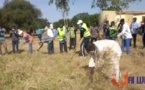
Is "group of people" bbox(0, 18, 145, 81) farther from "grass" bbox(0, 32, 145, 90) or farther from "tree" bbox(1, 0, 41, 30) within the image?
"tree" bbox(1, 0, 41, 30)

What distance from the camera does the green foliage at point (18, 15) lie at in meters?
32.5

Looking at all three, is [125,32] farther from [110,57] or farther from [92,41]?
[110,57]

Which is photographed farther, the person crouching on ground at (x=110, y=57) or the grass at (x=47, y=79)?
the person crouching on ground at (x=110, y=57)

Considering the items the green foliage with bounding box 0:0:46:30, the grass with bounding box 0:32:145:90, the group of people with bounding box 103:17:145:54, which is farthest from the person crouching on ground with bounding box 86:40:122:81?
the green foliage with bounding box 0:0:46:30

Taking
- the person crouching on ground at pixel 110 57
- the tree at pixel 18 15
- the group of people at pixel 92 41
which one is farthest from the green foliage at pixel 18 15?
the person crouching on ground at pixel 110 57

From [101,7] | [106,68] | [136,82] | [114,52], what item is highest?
[101,7]

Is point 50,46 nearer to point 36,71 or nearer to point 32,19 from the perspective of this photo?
point 36,71

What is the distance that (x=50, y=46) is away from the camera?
10336mm

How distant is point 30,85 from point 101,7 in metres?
17.0

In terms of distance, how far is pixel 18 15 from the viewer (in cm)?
3262

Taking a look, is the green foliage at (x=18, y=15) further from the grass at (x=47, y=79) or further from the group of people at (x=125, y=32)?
the grass at (x=47, y=79)

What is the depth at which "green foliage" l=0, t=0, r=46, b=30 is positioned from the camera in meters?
32.5

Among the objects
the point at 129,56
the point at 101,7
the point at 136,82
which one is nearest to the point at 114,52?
the point at 136,82

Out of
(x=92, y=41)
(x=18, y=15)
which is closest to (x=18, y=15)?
(x=18, y=15)
